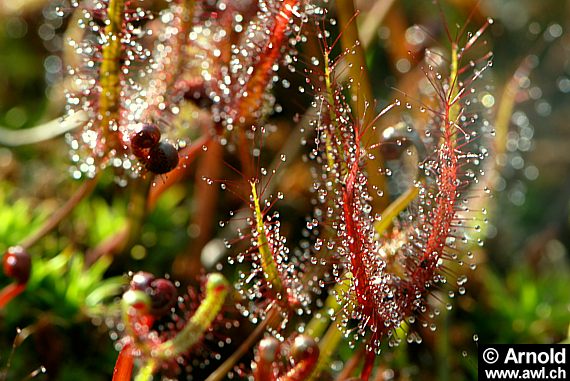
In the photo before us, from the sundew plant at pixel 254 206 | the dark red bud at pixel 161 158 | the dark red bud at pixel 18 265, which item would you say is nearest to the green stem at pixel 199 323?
the sundew plant at pixel 254 206

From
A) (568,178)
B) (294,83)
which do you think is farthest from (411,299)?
(568,178)

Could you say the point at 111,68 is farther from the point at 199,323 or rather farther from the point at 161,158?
the point at 199,323

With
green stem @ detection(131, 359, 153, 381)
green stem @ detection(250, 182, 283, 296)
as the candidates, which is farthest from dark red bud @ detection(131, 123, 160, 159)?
green stem @ detection(131, 359, 153, 381)

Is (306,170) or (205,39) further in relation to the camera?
(306,170)

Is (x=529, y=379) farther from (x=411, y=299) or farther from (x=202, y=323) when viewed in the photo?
(x=202, y=323)

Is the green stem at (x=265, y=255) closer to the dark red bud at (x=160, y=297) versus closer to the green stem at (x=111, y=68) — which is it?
the dark red bud at (x=160, y=297)

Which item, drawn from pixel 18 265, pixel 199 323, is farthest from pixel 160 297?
pixel 18 265

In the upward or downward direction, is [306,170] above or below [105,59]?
below
